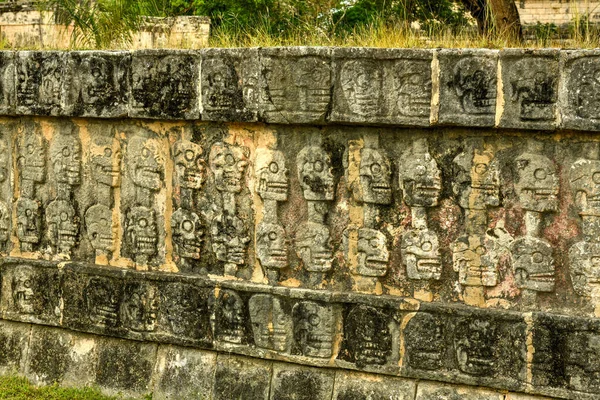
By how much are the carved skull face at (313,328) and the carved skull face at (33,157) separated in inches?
90.3

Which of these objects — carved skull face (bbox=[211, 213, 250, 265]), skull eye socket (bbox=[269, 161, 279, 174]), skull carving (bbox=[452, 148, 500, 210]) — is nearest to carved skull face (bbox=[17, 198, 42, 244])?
carved skull face (bbox=[211, 213, 250, 265])

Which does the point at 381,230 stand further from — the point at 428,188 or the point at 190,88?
the point at 190,88

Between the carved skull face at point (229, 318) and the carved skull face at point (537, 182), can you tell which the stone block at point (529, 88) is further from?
the carved skull face at point (229, 318)

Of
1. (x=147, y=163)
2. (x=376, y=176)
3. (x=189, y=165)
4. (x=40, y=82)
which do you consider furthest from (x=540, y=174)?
(x=40, y=82)

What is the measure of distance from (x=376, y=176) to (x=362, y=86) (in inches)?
22.0

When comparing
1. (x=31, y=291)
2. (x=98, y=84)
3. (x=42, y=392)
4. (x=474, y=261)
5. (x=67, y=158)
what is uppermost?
(x=98, y=84)

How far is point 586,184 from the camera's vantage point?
5.64 m

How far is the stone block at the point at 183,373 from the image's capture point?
6727 mm

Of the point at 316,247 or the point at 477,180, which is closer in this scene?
the point at 477,180

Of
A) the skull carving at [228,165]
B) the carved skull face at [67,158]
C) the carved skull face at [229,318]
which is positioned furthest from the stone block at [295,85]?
the carved skull face at [67,158]

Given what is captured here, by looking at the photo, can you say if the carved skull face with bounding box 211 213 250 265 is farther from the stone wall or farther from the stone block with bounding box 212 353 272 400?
the stone block with bounding box 212 353 272 400

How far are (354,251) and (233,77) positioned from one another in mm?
1362

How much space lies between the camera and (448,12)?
426 inches

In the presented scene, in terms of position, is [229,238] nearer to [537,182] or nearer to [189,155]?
[189,155]
